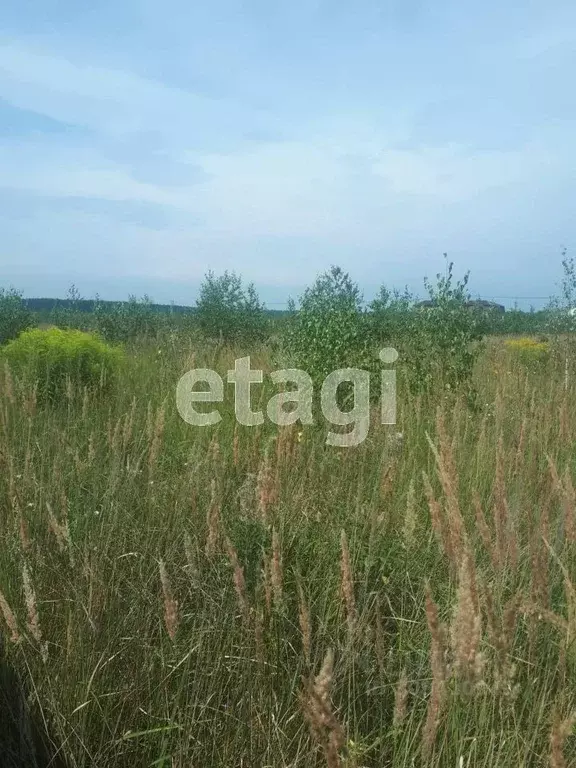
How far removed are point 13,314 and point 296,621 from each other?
19.1 m

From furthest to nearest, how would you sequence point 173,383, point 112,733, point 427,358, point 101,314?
point 101,314 < point 427,358 < point 173,383 < point 112,733

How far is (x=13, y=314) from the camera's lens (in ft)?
62.7

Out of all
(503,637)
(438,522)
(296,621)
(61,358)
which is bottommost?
(296,621)

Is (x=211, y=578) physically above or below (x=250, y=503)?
below

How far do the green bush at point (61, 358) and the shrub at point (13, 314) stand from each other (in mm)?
13271

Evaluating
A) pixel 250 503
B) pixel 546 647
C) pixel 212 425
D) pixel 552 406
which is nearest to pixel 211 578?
pixel 250 503

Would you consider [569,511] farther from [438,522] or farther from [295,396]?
[295,396]

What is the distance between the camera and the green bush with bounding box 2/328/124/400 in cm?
547

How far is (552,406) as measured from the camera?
390cm

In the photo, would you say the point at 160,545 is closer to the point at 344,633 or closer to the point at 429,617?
the point at 344,633

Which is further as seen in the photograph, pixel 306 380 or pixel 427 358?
pixel 427 358

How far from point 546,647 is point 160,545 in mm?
1138

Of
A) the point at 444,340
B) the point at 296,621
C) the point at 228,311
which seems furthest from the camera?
the point at 228,311

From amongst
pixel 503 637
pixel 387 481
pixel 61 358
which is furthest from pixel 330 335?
pixel 503 637
